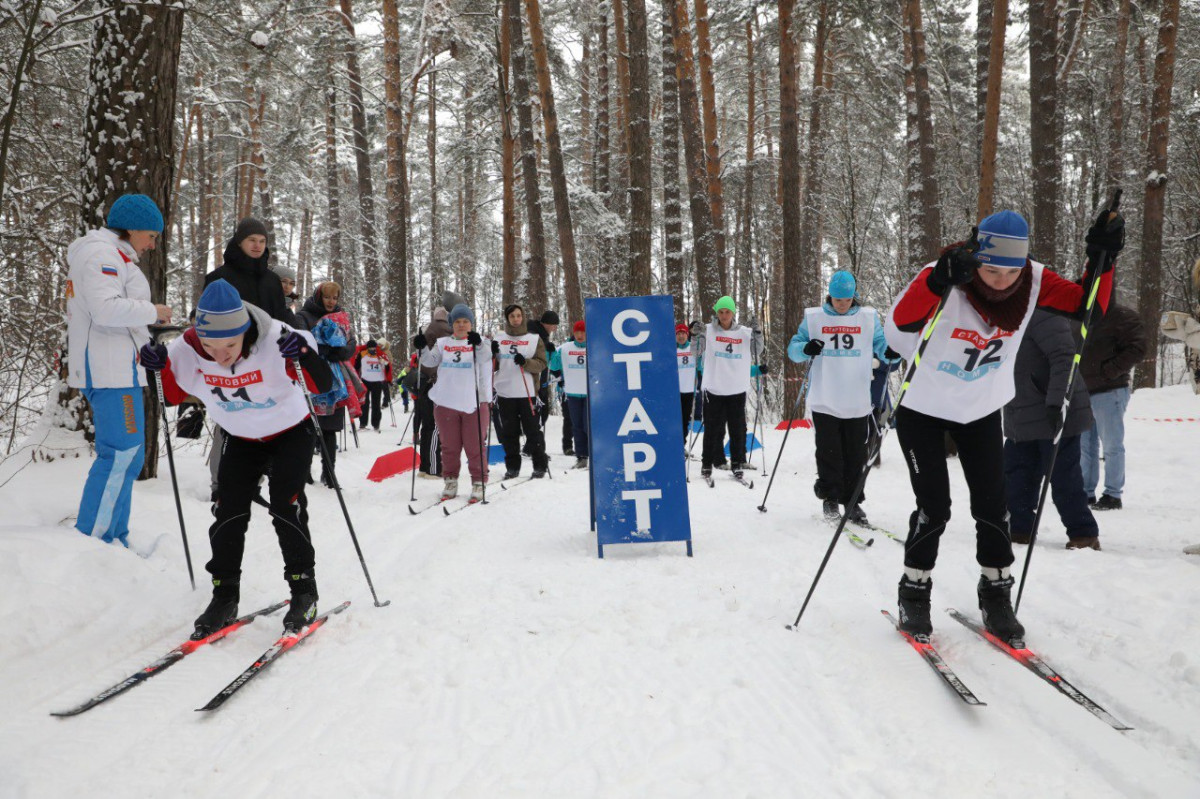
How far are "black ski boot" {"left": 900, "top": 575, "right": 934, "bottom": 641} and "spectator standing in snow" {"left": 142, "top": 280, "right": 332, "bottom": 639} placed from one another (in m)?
3.05

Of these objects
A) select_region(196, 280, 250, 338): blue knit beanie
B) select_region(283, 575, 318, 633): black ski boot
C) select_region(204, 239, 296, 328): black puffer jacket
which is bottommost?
select_region(283, 575, 318, 633): black ski boot

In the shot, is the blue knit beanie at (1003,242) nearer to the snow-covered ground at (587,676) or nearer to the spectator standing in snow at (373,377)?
the snow-covered ground at (587,676)

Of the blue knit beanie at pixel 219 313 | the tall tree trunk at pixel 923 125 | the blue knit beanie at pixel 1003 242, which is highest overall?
the tall tree trunk at pixel 923 125

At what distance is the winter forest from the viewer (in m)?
5.90

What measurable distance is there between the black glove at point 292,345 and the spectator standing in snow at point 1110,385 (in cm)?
566

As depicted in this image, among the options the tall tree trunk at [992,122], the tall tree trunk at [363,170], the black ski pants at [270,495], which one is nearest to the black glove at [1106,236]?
the black ski pants at [270,495]

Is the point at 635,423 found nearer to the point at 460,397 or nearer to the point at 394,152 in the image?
the point at 460,397

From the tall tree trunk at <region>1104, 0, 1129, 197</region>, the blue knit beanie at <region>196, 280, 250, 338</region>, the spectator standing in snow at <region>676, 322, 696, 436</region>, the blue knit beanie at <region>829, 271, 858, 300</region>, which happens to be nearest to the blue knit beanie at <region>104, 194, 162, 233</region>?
the blue knit beanie at <region>196, 280, 250, 338</region>

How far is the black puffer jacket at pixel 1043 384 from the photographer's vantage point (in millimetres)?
4949

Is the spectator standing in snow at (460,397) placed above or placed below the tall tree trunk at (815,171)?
below

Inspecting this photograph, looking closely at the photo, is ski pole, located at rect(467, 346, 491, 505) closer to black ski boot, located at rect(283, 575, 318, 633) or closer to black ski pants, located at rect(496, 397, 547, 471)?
black ski pants, located at rect(496, 397, 547, 471)

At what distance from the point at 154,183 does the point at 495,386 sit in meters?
4.35

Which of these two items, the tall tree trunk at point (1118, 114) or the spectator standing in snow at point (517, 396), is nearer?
the spectator standing in snow at point (517, 396)

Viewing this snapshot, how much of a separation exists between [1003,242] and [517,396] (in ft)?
21.5
